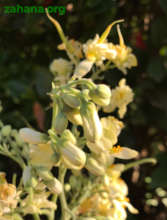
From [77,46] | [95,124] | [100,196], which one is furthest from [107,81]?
[95,124]

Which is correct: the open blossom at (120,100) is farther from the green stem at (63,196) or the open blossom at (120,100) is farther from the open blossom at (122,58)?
the green stem at (63,196)

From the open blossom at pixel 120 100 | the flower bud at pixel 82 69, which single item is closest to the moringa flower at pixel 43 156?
the flower bud at pixel 82 69

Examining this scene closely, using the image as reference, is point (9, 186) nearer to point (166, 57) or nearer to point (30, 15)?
point (30, 15)

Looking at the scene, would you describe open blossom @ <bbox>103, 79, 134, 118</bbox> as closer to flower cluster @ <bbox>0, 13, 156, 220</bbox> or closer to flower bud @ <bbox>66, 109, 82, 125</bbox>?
flower cluster @ <bbox>0, 13, 156, 220</bbox>

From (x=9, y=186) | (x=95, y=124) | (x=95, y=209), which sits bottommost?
(x=95, y=209)

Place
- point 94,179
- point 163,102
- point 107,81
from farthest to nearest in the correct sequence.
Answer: point 163,102 < point 107,81 < point 94,179

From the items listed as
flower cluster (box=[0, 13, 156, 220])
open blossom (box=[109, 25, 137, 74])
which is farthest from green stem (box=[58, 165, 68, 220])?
open blossom (box=[109, 25, 137, 74])
